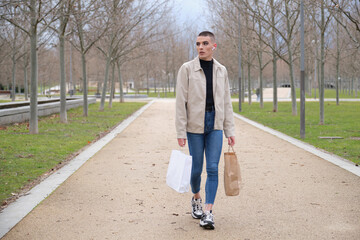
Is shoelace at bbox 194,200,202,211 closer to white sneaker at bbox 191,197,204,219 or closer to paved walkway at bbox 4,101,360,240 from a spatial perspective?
white sneaker at bbox 191,197,204,219

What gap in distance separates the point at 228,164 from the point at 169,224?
85 centimetres

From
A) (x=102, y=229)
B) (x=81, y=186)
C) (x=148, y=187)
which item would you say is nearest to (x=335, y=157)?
(x=148, y=187)

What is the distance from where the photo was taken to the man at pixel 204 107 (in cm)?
461

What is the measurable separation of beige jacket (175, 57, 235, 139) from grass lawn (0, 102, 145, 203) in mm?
2589

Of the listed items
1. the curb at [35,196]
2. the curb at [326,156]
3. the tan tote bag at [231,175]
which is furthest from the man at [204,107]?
the curb at [326,156]

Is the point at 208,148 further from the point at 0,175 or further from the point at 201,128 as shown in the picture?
the point at 0,175

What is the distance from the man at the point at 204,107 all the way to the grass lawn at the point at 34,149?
258 centimetres

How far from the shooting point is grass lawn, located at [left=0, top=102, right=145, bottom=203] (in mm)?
7191

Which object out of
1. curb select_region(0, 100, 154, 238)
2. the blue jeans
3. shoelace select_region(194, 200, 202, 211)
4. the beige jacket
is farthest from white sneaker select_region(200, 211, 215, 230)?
curb select_region(0, 100, 154, 238)

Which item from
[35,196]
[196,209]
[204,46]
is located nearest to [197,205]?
[196,209]

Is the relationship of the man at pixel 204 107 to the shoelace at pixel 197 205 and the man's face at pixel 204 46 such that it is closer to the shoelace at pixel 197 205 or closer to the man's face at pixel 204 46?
the man's face at pixel 204 46

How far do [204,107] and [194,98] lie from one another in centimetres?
13

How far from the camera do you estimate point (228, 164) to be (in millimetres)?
4590

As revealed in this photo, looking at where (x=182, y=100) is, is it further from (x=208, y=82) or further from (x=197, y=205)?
(x=197, y=205)
